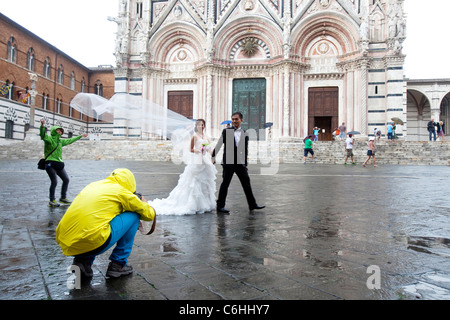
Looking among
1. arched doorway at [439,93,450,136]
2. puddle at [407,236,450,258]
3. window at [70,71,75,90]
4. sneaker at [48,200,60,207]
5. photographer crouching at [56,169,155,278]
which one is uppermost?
window at [70,71,75,90]

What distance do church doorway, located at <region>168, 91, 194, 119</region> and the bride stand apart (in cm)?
2417

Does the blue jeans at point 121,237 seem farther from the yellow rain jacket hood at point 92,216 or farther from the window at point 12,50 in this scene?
the window at point 12,50

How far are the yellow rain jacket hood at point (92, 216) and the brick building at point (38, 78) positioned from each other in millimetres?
34294

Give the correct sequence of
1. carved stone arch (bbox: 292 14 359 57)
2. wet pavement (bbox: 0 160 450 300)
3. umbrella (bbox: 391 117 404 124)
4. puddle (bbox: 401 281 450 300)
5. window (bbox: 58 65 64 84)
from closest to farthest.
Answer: puddle (bbox: 401 281 450 300) → wet pavement (bbox: 0 160 450 300) → umbrella (bbox: 391 117 404 124) → carved stone arch (bbox: 292 14 359 57) → window (bbox: 58 65 64 84)

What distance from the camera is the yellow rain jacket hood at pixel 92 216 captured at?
2695 mm

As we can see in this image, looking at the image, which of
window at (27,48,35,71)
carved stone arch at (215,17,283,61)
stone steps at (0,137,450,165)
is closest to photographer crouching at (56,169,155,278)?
stone steps at (0,137,450,165)

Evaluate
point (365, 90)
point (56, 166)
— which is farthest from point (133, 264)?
point (365, 90)

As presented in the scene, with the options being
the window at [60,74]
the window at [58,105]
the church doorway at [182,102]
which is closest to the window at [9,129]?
the window at [58,105]

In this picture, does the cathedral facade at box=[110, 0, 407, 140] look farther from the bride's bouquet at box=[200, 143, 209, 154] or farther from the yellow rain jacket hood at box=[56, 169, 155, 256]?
the yellow rain jacket hood at box=[56, 169, 155, 256]

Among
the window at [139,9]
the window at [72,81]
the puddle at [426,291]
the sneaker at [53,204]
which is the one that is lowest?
the puddle at [426,291]

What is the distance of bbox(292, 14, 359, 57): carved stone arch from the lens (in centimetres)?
2698

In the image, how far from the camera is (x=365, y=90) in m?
26.2

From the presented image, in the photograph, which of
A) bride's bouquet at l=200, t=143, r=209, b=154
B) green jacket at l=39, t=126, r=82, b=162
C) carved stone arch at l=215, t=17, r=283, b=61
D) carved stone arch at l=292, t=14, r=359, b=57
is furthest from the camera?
carved stone arch at l=215, t=17, r=283, b=61
